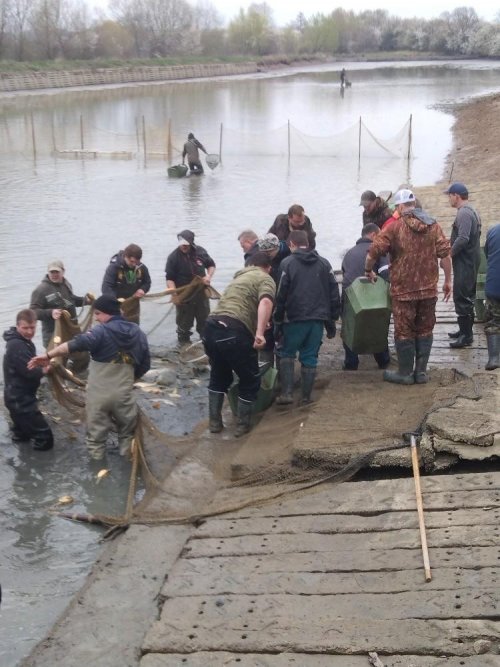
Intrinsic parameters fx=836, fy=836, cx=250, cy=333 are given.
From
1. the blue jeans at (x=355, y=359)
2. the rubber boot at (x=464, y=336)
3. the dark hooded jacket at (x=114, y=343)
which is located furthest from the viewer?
the rubber boot at (x=464, y=336)

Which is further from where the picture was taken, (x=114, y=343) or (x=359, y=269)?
(x=359, y=269)

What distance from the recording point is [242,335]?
740cm

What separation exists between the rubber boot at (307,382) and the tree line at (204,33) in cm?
9426

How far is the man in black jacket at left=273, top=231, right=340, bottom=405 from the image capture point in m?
7.60

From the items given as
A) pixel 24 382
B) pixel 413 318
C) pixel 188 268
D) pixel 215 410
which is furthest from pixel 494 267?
pixel 24 382

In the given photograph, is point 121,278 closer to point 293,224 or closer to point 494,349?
point 293,224

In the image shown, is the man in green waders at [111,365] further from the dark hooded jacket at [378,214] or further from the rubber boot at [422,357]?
the dark hooded jacket at [378,214]

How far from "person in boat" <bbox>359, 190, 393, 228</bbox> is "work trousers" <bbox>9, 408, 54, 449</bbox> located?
13.7 ft

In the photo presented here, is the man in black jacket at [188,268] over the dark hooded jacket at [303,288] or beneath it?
beneath

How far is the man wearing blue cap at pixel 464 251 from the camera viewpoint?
852cm

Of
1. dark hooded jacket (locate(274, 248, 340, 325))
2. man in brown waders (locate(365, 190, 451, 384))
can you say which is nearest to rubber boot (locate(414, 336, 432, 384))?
man in brown waders (locate(365, 190, 451, 384))

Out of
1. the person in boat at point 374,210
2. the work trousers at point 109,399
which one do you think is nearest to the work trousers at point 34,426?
the work trousers at point 109,399

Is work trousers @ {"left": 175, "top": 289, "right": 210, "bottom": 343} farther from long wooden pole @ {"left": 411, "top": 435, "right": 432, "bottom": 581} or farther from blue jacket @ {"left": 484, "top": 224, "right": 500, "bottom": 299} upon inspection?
long wooden pole @ {"left": 411, "top": 435, "right": 432, "bottom": 581}

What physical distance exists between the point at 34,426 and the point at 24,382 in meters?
0.48
